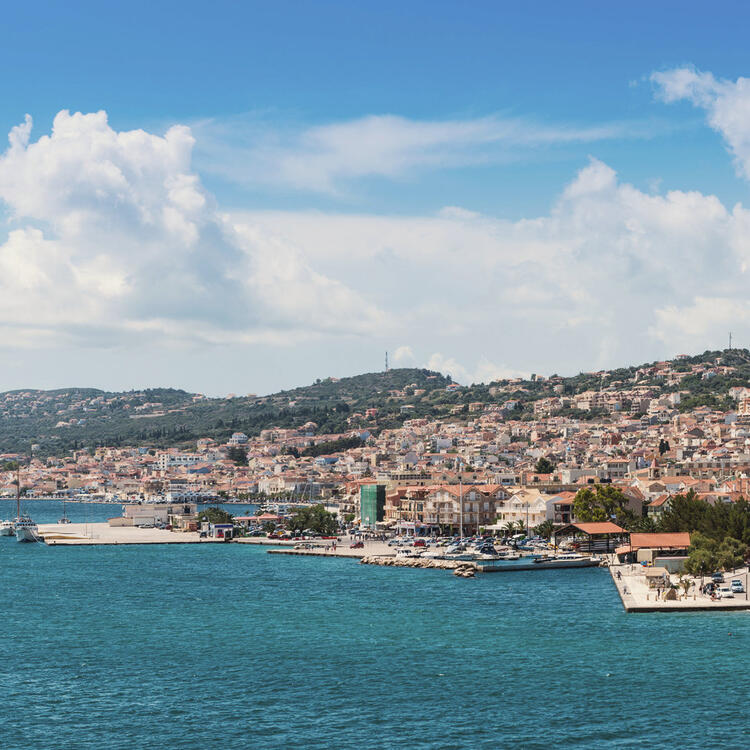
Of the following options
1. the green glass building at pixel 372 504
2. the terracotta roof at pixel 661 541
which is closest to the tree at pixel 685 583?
the terracotta roof at pixel 661 541

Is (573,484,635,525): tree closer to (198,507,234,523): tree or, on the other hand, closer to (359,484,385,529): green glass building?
(359,484,385,529): green glass building

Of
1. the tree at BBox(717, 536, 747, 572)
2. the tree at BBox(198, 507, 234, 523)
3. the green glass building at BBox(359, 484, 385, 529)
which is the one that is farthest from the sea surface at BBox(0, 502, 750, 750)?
the green glass building at BBox(359, 484, 385, 529)

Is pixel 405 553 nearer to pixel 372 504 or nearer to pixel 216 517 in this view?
pixel 372 504

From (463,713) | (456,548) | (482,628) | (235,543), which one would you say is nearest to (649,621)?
(482,628)

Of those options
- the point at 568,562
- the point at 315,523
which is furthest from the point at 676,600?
the point at 315,523

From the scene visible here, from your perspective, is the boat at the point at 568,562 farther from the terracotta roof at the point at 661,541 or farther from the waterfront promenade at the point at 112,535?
the waterfront promenade at the point at 112,535
